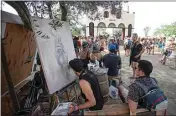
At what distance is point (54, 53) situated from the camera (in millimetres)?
4094

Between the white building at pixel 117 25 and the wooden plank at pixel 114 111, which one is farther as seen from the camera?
the white building at pixel 117 25

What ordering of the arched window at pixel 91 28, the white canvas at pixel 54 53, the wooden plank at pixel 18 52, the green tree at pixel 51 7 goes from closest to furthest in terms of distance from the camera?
the white canvas at pixel 54 53 < the green tree at pixel 51 7 < the wooden plank at pixel 18 52 < the arched window at pixel 91 28

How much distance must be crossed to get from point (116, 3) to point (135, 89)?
312cm

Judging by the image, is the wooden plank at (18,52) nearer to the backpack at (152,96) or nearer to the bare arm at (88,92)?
the bare arm at (88,92)

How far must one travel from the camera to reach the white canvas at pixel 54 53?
11.9 feet

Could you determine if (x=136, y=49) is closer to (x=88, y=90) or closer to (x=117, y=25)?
(x=88, y=90)

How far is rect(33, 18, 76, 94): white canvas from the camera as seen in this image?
143 inches

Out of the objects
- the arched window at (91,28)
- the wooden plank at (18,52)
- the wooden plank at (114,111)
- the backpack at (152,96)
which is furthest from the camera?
the arched window at (91,28)

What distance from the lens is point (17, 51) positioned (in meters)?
4.66

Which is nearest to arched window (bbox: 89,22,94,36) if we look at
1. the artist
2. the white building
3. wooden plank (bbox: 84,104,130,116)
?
the white building

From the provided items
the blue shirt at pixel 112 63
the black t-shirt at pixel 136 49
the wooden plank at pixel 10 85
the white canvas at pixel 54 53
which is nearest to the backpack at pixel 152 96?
the white canvas at pixel 54 53

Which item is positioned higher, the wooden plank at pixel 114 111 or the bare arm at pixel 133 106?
the bare arm at pixel 133 106

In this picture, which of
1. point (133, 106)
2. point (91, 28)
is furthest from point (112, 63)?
point (91, 28)

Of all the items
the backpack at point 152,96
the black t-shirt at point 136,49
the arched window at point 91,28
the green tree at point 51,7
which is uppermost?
the arched window at point 91,28
